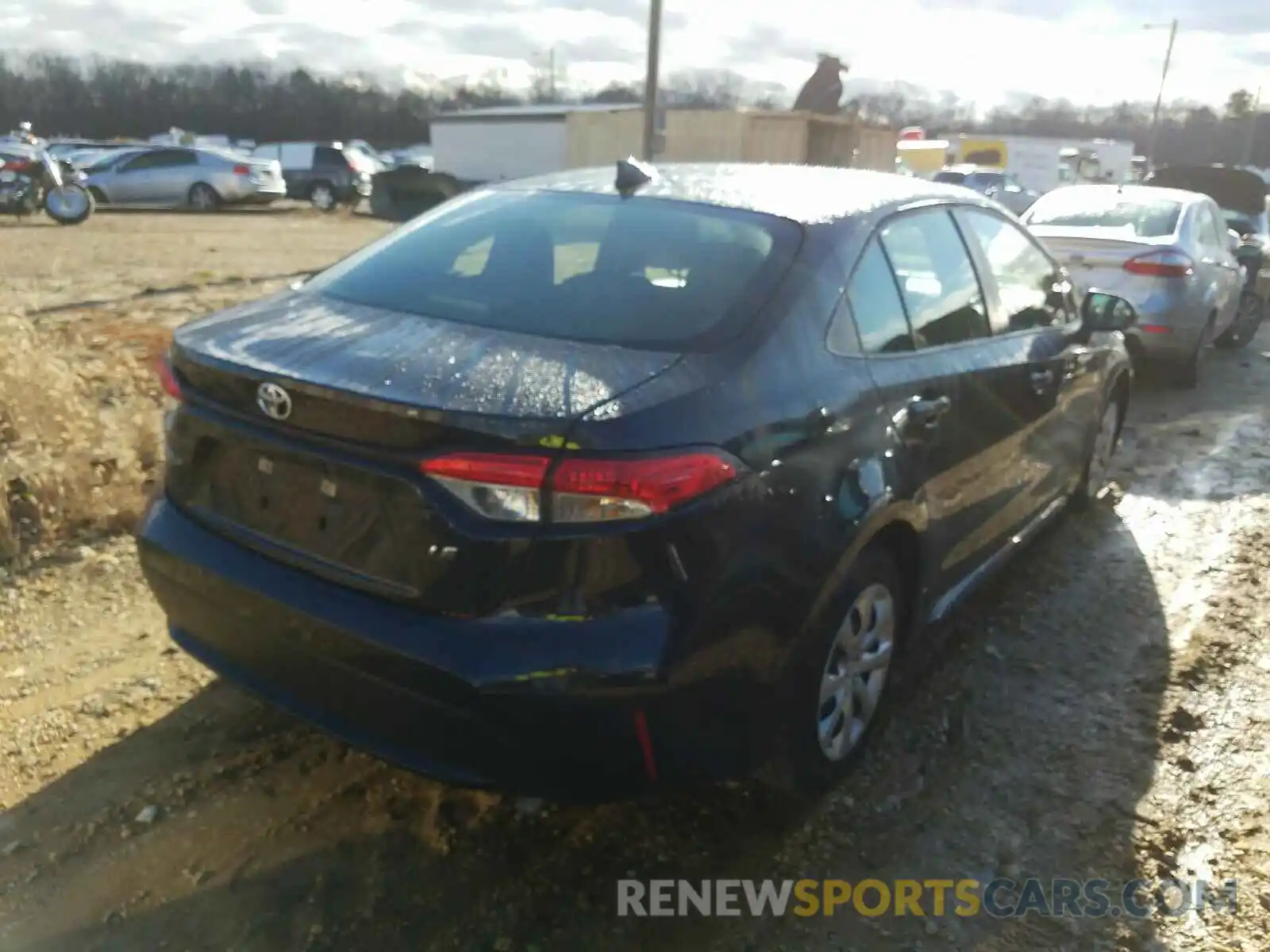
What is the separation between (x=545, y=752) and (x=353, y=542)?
23.9 inches

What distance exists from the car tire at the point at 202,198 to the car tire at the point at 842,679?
23978 mm

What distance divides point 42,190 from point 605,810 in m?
19.3

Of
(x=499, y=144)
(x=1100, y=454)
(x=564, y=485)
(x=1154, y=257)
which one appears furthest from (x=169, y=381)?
(x=499, y=144)

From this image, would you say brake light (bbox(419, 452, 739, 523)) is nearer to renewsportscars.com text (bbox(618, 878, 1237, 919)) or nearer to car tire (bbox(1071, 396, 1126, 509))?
renewsportscars.com text (bbox(618, 878, 1237, 919))

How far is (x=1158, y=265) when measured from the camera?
24.2 feet

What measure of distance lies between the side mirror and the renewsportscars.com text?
95.8 inches

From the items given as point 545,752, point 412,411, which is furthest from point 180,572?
point 545,752

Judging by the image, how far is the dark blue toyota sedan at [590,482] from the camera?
83.4 inches

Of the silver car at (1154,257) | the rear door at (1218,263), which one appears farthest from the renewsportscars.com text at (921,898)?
the rear door at (1218,263)

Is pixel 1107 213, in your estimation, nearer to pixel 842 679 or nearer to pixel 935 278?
pixel 935 278

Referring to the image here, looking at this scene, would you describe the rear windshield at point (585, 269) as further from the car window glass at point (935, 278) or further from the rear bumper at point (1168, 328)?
the rear bumper at point (1168, 328)

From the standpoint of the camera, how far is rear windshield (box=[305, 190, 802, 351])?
257cm

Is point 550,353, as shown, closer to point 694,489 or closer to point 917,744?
point 694,489

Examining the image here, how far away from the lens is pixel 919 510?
2.94 m
